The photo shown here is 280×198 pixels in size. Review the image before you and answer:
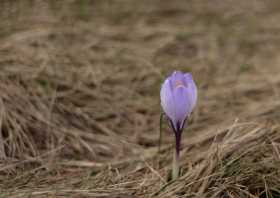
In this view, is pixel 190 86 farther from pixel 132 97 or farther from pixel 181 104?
pixel 132 97

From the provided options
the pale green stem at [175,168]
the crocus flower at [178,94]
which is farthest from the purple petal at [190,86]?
the pale green stem at [175,168]

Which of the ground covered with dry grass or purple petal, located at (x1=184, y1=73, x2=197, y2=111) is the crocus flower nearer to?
purple petal, located at (x1=184, y1=73, x2=197, y2=111)

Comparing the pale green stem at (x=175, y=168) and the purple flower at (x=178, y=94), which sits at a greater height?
the purple flower at (x=178, y=94)

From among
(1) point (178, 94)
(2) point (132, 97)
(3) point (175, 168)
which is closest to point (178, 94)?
(1) point (178, 94)

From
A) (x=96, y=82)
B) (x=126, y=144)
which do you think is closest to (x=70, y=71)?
(x=96, y=82)

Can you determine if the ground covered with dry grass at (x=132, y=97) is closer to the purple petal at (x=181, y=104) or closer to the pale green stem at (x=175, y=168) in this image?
the pale green stem at (x=175, y=168)

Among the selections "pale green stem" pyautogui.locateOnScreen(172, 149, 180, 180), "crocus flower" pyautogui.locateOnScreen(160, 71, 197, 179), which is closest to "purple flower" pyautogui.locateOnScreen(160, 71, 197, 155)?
"crocus flower" pyautogui.locateOnScreen(160, 71, 197, 179)

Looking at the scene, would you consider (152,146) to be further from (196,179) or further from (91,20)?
(91,20)
